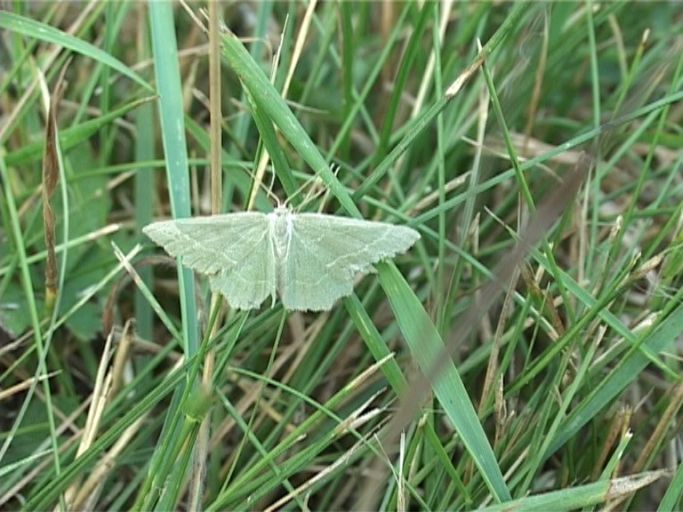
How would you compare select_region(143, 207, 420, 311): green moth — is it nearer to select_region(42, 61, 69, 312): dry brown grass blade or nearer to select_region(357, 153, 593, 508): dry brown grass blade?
select_region(42, 61, 69, 312): dry brown grass blade

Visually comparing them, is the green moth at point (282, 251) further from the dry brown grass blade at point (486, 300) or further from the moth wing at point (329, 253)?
the dry brown grass blade at point (486, 300)

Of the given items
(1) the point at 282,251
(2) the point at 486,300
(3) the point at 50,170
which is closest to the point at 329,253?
(1) the point at 282,251

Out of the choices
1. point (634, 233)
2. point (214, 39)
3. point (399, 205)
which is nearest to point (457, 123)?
point (399, 205)

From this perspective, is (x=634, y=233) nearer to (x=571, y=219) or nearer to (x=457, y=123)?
(x=571, y=219)

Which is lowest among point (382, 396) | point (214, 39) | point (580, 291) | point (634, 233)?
point (382, 396)

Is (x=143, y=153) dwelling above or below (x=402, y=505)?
above

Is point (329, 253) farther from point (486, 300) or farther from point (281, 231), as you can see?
point (486, 300)

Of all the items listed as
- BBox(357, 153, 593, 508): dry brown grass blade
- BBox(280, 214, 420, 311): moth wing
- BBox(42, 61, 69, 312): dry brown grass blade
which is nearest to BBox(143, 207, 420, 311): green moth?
BBox(280, 214, 420, 311): moth wing
